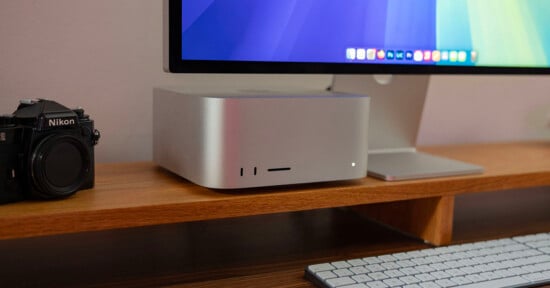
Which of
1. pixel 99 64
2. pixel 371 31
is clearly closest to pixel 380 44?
pixel 371 31

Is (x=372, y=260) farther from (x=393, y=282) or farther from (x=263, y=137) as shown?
(x=263, y=137)

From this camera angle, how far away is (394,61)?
854 mm

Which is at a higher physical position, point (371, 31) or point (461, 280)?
point (371, 31)

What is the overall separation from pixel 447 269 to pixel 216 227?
0.34m

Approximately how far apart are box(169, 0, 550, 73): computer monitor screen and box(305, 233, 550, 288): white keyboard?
9.9 inches

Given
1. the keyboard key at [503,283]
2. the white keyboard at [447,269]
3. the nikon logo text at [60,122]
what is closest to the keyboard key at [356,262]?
the white keyboard at [447,269]

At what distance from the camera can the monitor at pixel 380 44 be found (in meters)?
0.72

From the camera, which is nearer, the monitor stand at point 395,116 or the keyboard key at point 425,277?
the keyboard key at point 425,277

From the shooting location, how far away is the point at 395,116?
97 centimetres

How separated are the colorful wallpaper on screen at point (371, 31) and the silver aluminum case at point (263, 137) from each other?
7 centimetres

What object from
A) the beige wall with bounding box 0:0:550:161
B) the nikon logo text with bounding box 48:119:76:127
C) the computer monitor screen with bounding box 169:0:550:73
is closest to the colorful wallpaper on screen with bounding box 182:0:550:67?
the computer monitor screen with bounding box 169:0:550:73

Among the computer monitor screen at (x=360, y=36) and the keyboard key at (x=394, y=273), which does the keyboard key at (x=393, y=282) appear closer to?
the keyboard key at (x=394, y=273)

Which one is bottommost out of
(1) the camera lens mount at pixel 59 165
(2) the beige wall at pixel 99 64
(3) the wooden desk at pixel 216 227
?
(3) the wooden desk at pixel 216 227

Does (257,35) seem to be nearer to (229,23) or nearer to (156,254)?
(229,23)
